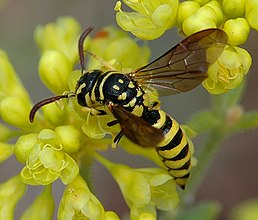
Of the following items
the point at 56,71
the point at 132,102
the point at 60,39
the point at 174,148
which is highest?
the point at 132,102

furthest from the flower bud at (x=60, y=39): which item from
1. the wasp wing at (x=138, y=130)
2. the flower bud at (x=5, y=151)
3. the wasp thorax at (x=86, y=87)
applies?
the wasp wing at (x=138, y=130)

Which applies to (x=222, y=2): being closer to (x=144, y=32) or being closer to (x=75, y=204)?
(x=144, y=32)

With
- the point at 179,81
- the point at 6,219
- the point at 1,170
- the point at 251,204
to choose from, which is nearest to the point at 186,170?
the point at 179,81

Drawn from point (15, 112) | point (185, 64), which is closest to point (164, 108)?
point (15, 112)

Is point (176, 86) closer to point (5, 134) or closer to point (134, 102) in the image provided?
point (134, 102)

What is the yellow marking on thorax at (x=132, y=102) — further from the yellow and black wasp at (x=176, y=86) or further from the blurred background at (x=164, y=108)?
the blurred background at (x=164, y=108)

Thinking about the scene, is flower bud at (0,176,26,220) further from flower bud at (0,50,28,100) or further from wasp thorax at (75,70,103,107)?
wasp thorax at (75,70,103,107)
